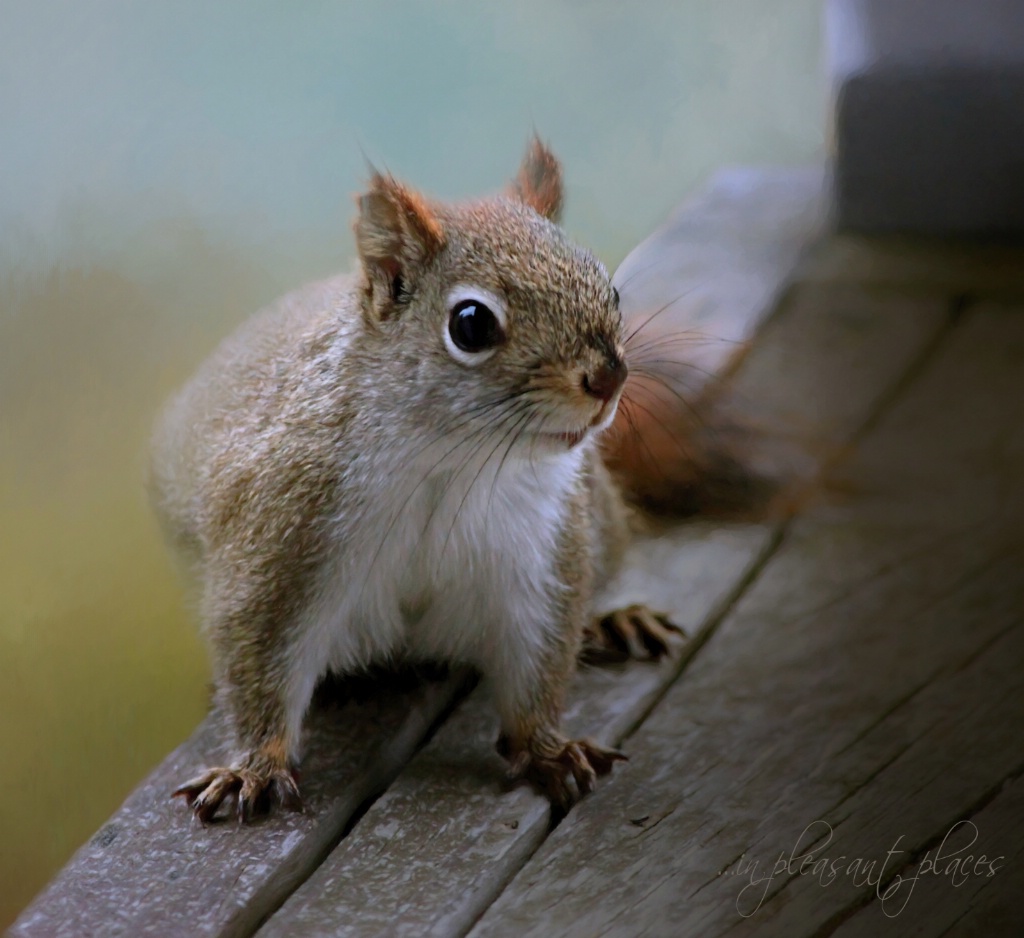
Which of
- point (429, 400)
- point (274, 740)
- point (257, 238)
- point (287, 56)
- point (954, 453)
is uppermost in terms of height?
point (287, 56)

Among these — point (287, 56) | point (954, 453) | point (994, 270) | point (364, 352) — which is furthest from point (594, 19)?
point (954, 453)

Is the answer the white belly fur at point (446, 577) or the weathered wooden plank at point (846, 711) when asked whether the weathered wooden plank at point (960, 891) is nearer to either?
the weathered wooden plank at point (846, 711)

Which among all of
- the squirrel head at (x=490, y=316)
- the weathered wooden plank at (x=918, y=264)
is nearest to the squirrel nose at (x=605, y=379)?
the squirrel head at (x=490, y=316)

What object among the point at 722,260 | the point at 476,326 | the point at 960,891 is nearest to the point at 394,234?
the point at 476,326

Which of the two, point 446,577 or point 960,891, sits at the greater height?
point 446,577

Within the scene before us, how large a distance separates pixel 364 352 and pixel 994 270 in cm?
67

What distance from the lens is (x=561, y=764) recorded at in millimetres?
1097

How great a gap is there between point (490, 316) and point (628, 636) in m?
0.46

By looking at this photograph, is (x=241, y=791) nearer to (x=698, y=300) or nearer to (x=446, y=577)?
(x=446, y=577)

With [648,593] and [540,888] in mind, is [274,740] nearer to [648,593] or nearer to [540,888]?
[540,888]

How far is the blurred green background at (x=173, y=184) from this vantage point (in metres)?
0.98

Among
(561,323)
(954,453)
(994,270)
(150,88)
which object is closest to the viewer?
(561,323)

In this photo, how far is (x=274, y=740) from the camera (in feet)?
3.61

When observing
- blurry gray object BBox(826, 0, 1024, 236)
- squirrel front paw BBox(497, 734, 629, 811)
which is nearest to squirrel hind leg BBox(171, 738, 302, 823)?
squirrel front paw BBox(497, 734, 629, 811)
